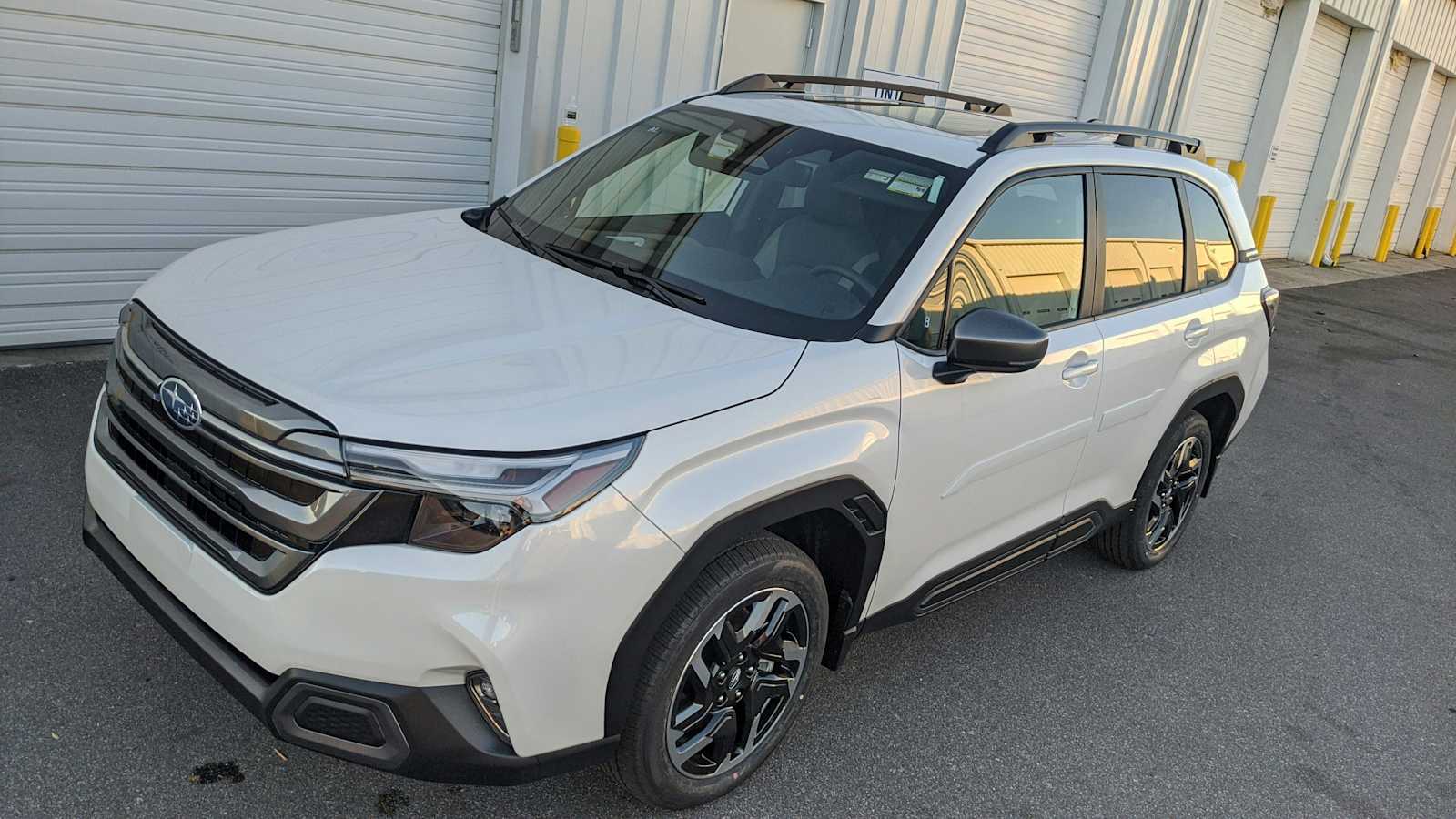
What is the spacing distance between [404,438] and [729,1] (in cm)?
678

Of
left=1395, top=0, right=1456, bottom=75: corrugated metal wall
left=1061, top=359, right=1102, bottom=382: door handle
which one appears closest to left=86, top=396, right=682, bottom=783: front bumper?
left=1061, top=359, right=1102, bottom=382: door handle

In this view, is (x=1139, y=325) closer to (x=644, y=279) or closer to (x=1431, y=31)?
(x=644, y=279)

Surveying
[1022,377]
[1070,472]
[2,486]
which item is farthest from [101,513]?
[1070,472]

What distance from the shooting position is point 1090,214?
3.97 m

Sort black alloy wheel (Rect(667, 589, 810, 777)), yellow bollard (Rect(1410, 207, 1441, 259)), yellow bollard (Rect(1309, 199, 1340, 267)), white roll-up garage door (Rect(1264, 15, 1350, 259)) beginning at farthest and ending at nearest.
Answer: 1. yellow bollard (Rect(1410, 207, 1441, 259))
2. yellow bollard (Rect(1309, 199, 1340, 267))
3. white roll-up garage door (Rect(1264, 15, 1350, 259))
4. black alloy wheel (Rect(667, 589, 810, 777))

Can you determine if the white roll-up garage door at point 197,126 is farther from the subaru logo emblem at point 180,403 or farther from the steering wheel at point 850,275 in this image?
the steering wheel at point 850,275

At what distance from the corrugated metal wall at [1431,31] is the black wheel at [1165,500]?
18.6 m

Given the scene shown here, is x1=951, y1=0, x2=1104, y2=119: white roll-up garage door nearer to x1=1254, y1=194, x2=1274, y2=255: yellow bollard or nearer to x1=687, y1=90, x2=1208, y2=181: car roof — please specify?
x1=1254, y1=194, x2=1274, y2=255: yellow bollard

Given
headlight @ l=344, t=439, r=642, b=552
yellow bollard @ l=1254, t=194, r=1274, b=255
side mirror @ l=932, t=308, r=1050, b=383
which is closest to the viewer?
headlight @ l=344, t=439, r=642, b=552

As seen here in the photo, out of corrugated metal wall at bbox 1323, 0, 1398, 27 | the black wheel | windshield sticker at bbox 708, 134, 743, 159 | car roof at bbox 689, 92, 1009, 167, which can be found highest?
corrugated metal wall at bbox 1323, 0, 1398, 27

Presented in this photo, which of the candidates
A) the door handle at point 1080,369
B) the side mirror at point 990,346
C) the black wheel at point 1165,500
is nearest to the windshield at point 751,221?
the side mirror at point 990,346

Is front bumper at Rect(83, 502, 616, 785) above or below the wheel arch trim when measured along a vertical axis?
below

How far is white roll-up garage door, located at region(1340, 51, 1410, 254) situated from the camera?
21166mm

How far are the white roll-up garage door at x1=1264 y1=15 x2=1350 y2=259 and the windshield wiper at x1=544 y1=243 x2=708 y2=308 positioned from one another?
667 inches
